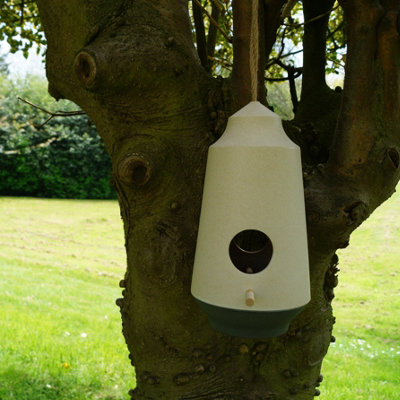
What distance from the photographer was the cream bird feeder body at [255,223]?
1418mm

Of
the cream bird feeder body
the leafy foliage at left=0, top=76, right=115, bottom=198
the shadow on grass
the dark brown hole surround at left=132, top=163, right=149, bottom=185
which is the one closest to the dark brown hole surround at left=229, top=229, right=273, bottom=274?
the cream bird feeder body

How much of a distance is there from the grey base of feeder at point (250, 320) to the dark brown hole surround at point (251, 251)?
0.33 metres

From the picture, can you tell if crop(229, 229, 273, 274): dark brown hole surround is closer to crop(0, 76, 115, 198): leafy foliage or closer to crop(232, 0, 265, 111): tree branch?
crop(232, 0, 265, 111): tree branch

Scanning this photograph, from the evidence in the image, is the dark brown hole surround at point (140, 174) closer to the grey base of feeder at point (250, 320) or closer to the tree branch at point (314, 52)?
the grey base of feeder at point (250, 320)

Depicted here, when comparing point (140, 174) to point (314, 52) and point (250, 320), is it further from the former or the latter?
point (314, 52)

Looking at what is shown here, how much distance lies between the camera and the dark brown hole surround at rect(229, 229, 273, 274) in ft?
5.89

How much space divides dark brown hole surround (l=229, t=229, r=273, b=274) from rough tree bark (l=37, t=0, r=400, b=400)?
187 mm

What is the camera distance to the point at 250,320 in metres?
1.42

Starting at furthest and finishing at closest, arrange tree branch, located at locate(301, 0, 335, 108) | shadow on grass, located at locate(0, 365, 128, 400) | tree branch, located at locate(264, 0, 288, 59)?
shadow on grass, located at locate(0, 365, 128, 400), tree branch, located at locate(301, 0, 335, 108), tree branch, located at locate(264, 0, 288, 59)

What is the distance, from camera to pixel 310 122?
7.23 feet

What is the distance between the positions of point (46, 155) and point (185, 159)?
59.4 ft

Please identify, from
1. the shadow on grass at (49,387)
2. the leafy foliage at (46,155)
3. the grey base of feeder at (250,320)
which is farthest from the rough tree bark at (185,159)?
the leafy foliage at (46,155)

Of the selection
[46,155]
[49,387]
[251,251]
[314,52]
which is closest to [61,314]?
[49,387]

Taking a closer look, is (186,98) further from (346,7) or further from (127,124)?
(346,7)
